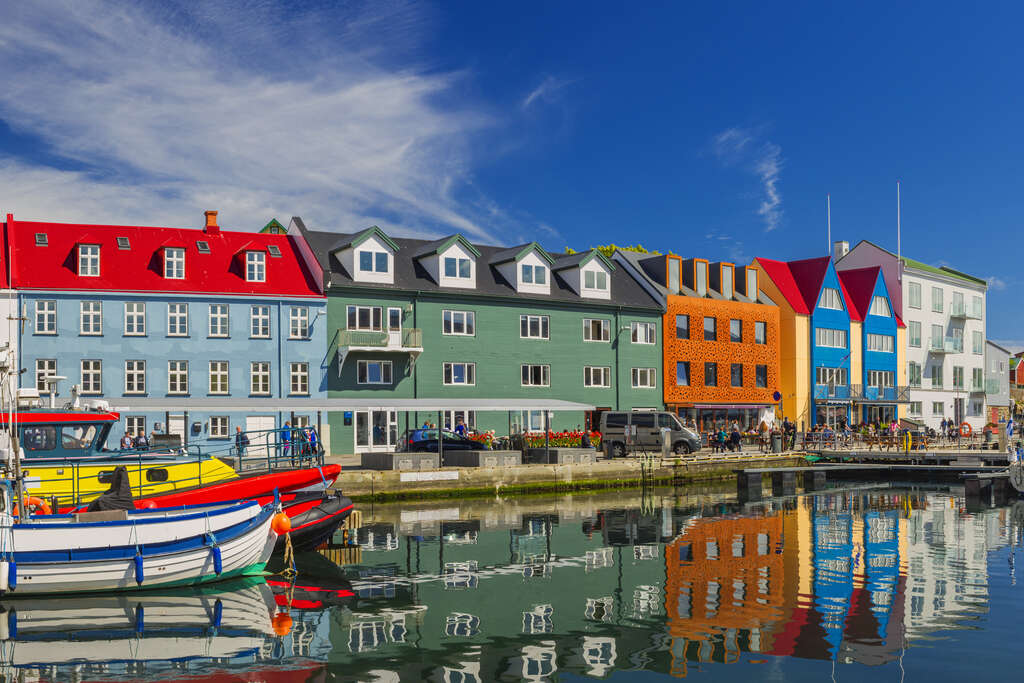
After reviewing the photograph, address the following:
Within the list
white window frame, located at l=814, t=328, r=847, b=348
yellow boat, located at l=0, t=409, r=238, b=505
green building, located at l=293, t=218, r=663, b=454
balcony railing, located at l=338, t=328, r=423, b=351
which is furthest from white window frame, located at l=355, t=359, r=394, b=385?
white window frame, located at l=814, t=328, r=847, b=348

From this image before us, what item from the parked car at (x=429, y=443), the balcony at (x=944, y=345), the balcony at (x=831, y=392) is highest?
the balcony at (x=944, y=345)

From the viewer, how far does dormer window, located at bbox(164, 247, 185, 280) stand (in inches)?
1679

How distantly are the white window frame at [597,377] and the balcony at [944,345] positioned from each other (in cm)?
3202

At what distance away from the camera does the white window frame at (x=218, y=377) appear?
42500 millimetres

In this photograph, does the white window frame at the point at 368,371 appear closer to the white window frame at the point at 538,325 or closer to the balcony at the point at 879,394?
the white window frame at the point at 538,325

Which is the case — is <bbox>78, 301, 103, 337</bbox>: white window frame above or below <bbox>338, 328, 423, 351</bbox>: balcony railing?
above

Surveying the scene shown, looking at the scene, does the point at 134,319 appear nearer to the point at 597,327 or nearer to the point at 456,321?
the point at 456,321

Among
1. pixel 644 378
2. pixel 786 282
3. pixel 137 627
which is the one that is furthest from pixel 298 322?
pixel 786 282

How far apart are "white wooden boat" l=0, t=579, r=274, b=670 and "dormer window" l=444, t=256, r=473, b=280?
29350 millimetres

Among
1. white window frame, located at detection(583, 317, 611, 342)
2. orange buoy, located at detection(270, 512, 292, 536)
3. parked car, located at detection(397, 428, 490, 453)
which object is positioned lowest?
orange buoy, located at detection(270, 512, 292, 536)

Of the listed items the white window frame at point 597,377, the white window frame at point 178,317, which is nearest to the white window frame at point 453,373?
the white window frame at point 597,377

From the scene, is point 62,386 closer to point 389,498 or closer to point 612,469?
point 389,498

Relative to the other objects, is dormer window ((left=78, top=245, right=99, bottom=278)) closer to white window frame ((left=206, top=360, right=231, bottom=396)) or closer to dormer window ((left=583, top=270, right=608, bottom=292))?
white window frame ((left=206, top=360, right=231, bottom=396))

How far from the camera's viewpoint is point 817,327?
6216cm
